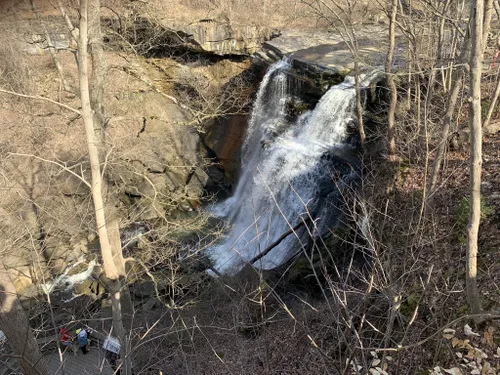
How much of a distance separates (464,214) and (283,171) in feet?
20.0

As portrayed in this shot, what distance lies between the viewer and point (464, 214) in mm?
7133

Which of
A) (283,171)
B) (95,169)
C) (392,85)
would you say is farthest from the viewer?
(283,171)

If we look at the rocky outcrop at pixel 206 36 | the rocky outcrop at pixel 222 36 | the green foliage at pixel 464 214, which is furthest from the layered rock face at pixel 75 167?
the green foliage at pixel 464 214

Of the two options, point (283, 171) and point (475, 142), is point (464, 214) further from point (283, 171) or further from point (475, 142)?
point (283, 171)

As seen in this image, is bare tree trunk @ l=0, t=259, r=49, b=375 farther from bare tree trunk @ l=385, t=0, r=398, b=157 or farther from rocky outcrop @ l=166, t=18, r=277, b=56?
rocky outcrop @ l=166, t=18, r=277, b=56

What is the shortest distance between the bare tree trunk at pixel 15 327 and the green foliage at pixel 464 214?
7.23 metres

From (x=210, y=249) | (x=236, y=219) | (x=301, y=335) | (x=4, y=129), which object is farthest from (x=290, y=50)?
(x=301, y=335)

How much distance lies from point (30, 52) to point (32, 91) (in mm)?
2927

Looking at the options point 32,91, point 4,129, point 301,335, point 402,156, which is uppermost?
point 32,91

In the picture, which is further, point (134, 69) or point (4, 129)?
point (134, 69)

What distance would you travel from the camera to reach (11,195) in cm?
1127

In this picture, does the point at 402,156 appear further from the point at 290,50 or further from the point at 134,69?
the point at 134,69

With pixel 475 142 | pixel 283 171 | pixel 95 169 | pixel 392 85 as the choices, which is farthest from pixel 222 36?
pixel 475 142

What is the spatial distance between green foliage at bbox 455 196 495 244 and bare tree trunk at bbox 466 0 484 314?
2.19 metres
